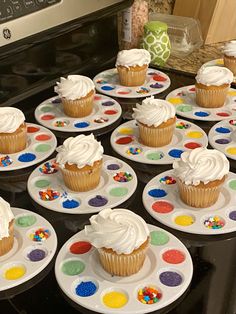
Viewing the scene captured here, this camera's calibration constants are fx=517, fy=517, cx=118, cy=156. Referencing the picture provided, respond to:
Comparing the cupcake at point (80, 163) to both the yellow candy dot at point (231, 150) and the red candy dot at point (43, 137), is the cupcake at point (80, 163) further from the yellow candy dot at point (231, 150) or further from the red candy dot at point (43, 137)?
the yellow candy dot at point (231, 150)

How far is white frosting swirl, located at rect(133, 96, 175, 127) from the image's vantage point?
1140 mm

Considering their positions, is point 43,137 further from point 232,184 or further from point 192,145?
Result: point 232,184

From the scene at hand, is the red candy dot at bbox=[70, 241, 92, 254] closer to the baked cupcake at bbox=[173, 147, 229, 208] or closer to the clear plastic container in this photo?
the baked cupcake at bbox=[173, 147, 229, 208]

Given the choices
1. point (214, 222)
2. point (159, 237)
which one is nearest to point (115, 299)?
point (159, 237)

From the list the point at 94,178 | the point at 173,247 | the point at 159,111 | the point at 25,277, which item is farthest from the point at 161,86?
the point at 25,277

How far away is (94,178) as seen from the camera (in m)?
1.02

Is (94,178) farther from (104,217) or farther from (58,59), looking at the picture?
(58,59)

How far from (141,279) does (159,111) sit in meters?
0.45

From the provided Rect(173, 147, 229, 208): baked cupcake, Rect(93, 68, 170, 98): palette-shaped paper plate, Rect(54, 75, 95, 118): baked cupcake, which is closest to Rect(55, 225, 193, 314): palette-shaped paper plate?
Rect(173, 147, 229, 208): baked cupcake

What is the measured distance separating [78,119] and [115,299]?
1.95 feet

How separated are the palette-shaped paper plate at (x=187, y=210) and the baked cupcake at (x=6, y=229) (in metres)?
0.25

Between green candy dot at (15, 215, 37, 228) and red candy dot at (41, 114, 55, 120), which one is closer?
green candy dot at (15, 215, 37, 228)

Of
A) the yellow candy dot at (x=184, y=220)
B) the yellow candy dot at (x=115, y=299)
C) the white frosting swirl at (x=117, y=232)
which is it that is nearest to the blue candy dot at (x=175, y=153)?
the yellow candy dot at (x=184, y=220)

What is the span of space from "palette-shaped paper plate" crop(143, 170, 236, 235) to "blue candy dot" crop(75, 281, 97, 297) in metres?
0.20
